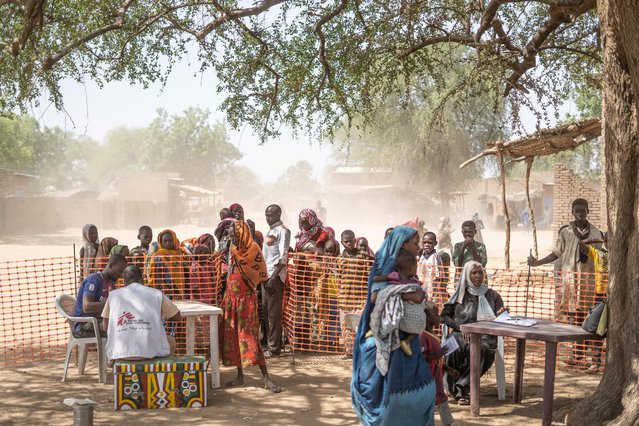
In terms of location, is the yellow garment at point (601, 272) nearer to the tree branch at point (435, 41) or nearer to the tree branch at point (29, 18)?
the tree branch at point (435, 41)

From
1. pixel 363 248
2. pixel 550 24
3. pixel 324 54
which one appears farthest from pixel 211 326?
pixel 550 24

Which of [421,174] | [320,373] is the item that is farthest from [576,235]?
[421,174]

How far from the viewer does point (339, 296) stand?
9656 mm

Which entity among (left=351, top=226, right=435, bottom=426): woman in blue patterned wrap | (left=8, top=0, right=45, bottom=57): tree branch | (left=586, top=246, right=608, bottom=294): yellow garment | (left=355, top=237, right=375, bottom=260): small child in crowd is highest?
(left=8, top=0, right=45, bottom=57): tree branch

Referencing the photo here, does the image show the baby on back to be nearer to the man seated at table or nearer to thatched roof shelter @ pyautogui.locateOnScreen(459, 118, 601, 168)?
the man seated at table

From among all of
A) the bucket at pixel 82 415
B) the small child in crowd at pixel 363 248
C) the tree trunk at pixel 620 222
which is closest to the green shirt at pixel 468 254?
the small child in crowd at pixel 363 248

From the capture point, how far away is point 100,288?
26.9 ft

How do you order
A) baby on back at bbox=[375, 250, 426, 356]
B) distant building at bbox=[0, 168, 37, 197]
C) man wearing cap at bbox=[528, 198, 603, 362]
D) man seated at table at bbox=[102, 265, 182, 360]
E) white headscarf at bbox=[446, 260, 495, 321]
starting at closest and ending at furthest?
baby on back at bbox=[375, 250, 426, 356], man seated at table at bbox=[102, 265, 182, 360], white headscarf at bbox=[446, 260, 495, 321], man wearing cap at bbox=[528, 198, 603, 362], distant building at bbox=[0, 168, 37, 197]

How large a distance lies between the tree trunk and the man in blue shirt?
459cm

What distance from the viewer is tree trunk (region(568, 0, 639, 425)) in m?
6.06

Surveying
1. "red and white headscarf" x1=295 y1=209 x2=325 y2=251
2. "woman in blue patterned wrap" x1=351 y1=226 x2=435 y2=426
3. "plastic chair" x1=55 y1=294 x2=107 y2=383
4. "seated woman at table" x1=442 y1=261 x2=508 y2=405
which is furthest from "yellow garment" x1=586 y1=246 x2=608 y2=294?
"plastic chair" x1=55 y1=294 x2=107 y2=383

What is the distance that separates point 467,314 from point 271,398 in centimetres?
210

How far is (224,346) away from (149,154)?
91.6 m

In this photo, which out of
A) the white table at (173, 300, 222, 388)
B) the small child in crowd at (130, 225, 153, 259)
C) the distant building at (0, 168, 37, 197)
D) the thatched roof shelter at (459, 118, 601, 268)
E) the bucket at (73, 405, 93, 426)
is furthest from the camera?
the distant building at (0, 168, 37, 197)
